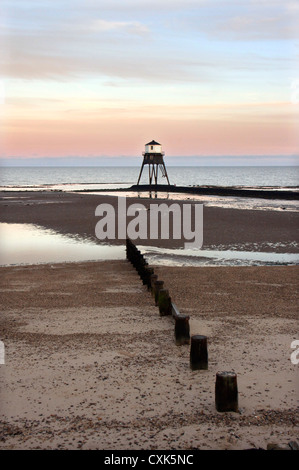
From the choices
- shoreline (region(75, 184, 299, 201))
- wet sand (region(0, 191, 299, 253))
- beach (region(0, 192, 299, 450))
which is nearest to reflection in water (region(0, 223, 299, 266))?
wet sand (region(0, 191, 299, 253))

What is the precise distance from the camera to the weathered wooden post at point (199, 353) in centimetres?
597

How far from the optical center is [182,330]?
6.98 m

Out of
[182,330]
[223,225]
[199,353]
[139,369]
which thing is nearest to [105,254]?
[223,225]

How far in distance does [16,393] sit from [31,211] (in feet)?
96.3

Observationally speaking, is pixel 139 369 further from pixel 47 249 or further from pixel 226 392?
pixel 47 249

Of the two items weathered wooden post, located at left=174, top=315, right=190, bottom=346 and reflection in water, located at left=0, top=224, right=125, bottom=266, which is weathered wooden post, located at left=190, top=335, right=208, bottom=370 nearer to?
weathered wooden post, located at left=174, top=315, right=190, bottom=346

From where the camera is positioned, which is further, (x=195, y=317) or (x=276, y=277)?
(x=276, y=277)

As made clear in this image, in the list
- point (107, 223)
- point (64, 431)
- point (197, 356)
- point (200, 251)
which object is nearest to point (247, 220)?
point (107, 223)

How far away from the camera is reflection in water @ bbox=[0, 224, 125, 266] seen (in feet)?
52.4

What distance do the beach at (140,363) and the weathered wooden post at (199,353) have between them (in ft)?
0.33

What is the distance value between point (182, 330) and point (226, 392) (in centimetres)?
206

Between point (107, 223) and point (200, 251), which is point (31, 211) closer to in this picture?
point (107, 223)

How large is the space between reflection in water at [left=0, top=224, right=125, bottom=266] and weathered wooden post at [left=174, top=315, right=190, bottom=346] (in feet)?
29.5
